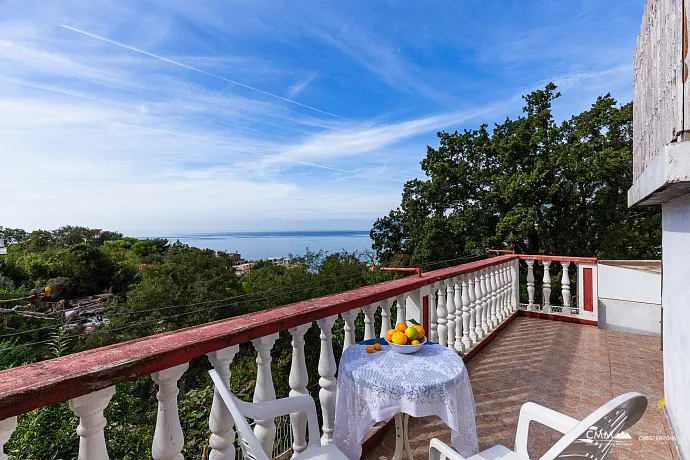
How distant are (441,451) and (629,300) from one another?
4.62 m

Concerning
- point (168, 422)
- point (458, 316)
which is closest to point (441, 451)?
point (168, 422)

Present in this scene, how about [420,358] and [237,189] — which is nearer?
[420,358]

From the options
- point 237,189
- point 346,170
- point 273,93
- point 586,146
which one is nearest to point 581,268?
point 586,146

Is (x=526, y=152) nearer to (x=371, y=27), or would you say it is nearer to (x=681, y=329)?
(x=371, y=27)

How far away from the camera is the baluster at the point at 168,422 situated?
107cm

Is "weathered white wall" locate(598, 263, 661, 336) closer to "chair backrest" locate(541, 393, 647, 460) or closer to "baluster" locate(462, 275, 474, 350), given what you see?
"baluster" locate(462, 275, 474, 350)

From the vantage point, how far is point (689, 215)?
1717 millimetres

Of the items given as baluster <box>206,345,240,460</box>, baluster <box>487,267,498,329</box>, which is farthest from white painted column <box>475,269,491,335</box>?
baluster <box>206,345,240,460</box>

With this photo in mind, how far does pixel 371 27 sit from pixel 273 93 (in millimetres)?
11540

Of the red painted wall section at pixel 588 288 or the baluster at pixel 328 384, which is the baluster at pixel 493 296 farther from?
the baluster at pixel 328 384

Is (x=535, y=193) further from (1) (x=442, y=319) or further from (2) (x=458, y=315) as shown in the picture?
(1) (x=442, y=319)

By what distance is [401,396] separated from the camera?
1396mm

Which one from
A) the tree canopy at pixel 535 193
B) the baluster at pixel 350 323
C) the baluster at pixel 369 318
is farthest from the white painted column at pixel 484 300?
the tree canopy at pixel 535 193

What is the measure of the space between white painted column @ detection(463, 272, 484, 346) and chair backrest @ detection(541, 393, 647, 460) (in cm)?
246
